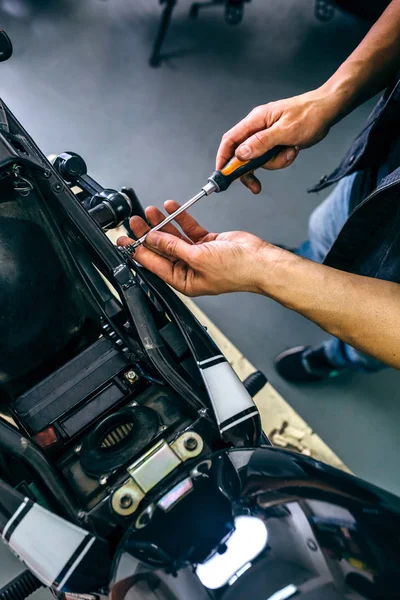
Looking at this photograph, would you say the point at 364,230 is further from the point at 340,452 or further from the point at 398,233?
the point at 340,452

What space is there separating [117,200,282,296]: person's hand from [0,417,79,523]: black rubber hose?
0.30 metres

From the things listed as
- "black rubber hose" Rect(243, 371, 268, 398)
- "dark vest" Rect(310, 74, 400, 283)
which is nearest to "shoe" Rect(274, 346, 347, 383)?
"black rubber hose" Rect(243, 371, 268, 398)

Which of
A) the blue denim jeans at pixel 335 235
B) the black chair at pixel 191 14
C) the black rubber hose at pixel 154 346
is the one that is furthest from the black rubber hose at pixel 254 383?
the black chair at pixel 191 14

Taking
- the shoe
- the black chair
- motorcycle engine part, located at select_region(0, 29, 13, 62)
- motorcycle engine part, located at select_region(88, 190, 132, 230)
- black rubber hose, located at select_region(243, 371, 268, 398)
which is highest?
the black chair

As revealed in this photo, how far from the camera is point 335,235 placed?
1.00m

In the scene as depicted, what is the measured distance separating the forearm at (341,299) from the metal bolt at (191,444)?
263 mm

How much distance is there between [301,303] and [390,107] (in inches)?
13.5

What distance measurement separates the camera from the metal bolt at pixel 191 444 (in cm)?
53

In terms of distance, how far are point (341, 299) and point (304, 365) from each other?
2.06 feet

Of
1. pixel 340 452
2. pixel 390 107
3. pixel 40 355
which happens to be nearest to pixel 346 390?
pixel 340 452

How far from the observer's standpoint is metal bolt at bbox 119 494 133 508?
0.50 meters

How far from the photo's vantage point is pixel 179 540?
0.45m

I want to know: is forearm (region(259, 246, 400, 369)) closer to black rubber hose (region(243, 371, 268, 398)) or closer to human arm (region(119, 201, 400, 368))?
human arm (region(119, 201, 400, 368))

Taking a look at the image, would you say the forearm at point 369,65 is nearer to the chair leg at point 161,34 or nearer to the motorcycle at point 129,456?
the motorcycle at point 129,456
